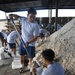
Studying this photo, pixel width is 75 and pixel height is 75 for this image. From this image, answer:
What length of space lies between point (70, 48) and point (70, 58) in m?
0.36

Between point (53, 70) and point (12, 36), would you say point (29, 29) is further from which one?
point (12, 36)

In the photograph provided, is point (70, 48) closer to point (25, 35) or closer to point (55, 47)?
point (55, 47)

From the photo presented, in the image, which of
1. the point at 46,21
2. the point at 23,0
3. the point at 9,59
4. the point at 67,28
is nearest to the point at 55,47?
the point at 67,28

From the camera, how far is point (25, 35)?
16.1 ft

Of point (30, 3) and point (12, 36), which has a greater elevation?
point (30, 3)

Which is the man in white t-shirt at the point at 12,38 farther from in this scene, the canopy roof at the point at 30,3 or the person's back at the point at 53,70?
the person's back at the point at 53,70

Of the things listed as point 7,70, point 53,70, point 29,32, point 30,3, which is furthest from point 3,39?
point 53,70

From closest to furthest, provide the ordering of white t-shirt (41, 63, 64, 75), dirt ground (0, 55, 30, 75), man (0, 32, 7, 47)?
white t-shirt (41, 63, 64, 75)
dirt ground (0, 55, 30, 75)
man (0, 32, 7, 47)


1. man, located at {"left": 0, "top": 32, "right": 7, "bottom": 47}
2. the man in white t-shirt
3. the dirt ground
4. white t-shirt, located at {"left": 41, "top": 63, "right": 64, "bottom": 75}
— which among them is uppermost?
white t-shirt, located at {"left": 41, "top": 63, "right": 64, "bottom": 75}

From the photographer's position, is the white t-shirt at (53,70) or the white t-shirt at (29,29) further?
the white t-shirt at (29,29)

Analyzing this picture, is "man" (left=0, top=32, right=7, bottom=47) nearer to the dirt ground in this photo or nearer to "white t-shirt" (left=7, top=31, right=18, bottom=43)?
"white t-shirt" (left=7, top=31, right=18, bottom=43)

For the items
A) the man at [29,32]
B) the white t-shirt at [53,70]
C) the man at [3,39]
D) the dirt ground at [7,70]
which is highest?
the man at [29,32]

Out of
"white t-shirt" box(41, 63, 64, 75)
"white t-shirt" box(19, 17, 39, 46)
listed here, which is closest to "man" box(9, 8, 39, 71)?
"white t-shirt" box(19, 17, 39, 46)

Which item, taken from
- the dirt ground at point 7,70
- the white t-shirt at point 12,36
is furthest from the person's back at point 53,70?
the white t-shirt at point 12,36
